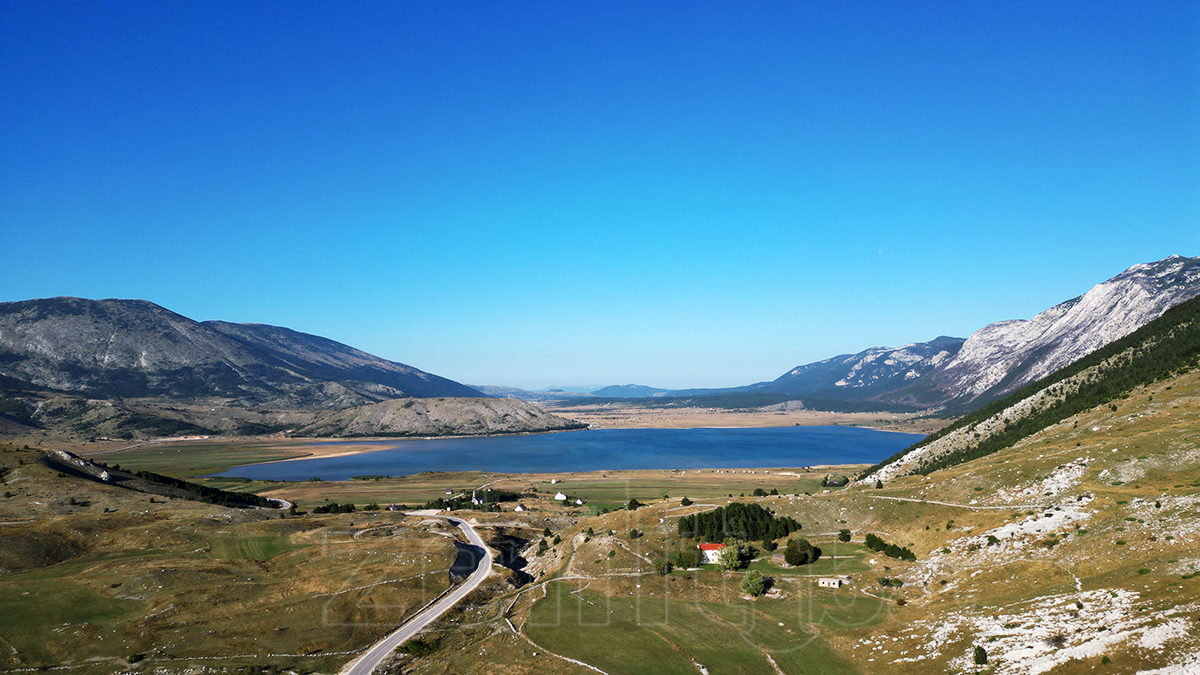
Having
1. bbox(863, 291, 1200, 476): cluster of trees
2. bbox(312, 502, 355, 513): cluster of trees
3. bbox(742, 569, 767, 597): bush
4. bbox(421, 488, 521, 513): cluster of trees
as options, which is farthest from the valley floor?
bbox(421, 488, 521, 513): cluster of trees

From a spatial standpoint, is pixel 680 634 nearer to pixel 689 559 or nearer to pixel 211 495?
pixel 689 559

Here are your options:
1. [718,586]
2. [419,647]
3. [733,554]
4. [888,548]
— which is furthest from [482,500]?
[888,548]

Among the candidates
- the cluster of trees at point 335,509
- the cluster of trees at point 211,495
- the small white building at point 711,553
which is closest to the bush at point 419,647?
the small white building at point 711,553

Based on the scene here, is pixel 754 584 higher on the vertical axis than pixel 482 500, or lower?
higher

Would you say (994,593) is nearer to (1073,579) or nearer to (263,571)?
(1073,579)

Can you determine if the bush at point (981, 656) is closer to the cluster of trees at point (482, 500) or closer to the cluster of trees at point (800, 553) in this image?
the cluster of trees at point (800, 553)

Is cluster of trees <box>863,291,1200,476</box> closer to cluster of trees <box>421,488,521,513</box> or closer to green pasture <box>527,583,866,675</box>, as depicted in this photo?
green pasture <box>527,583,866,675</box>
